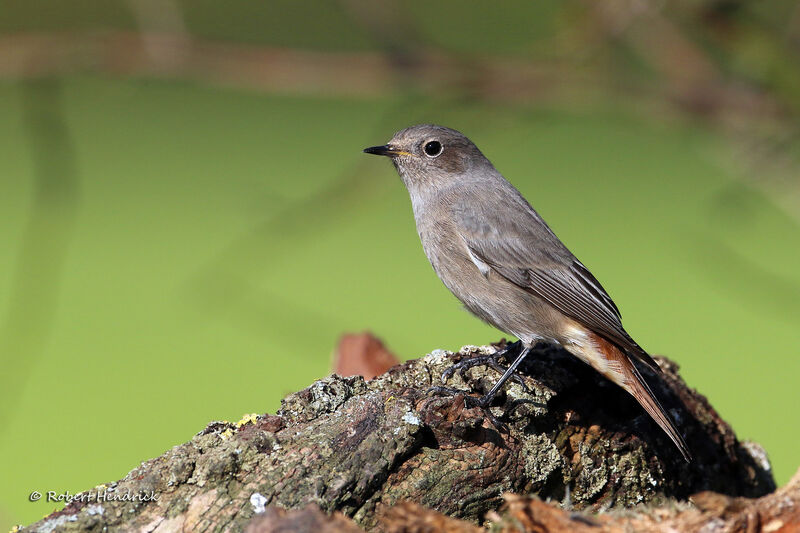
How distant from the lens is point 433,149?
4367 millimetres

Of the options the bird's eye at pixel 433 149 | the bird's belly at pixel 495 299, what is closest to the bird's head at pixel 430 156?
the bird's eye at pixel 433 149

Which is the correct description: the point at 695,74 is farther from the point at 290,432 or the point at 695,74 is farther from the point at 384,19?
the point at 290,432

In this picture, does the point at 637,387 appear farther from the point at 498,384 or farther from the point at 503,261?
the point at 503,261

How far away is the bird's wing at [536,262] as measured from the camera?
3.64 m

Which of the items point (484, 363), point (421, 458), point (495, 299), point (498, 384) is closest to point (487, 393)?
point (498, 384)

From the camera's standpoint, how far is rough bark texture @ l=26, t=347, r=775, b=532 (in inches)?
85.7

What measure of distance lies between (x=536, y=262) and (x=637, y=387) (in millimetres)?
861

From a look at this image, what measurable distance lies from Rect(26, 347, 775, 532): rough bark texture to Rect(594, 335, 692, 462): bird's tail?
0.19 feet

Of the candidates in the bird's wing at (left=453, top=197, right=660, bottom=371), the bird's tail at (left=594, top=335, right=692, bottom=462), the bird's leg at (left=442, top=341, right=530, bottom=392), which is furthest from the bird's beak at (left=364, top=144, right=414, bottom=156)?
the bird's tail at (left=594, top=335, right=692, bottom=462)

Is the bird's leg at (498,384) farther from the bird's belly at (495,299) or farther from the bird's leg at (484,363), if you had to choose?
the bird's belly at (495,299)

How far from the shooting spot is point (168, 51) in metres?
3.82

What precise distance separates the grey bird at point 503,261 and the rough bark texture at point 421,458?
0.63 feet

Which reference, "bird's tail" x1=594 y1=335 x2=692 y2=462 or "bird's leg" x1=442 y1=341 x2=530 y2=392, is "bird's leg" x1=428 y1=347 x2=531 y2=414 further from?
"bird's tail" x1=594 y1=335 x2=692 y2=462

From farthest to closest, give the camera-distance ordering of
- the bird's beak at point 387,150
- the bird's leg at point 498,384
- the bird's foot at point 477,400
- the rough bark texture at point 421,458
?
the bird's beak at point 387,150, the bird's leg at point 498,384, the bird's foot at point 477,400, the rough bark texture at point 421,458
